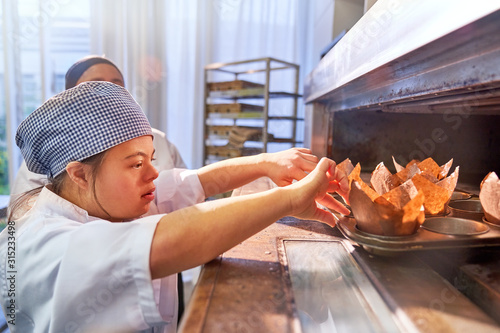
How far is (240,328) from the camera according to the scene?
0.49m

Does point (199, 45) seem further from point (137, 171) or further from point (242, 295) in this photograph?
point (242, 295)

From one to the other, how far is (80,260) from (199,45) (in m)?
3.14

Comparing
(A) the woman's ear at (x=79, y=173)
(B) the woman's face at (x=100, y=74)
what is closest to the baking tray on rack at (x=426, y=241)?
(A) the woman's ear at (x=79, y=173)

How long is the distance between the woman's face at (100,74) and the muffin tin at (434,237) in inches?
59.9

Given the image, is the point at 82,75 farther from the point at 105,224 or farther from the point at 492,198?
the point at 492,198

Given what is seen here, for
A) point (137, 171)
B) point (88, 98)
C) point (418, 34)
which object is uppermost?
point (418, 34)

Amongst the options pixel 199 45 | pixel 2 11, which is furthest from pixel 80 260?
pixel 2 11

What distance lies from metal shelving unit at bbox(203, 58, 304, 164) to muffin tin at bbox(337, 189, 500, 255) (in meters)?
2.02

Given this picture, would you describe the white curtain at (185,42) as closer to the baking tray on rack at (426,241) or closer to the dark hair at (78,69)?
the dark hair at (78,69)

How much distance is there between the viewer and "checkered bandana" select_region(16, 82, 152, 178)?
74 centimetres

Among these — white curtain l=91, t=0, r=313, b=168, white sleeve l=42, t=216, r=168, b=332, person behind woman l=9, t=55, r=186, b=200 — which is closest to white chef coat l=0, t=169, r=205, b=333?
white sleeve l=42, t=216, r=168, b=332

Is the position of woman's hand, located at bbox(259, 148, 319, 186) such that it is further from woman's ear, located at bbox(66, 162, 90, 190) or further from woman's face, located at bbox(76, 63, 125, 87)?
woman's face, located at bbox(76, 63, 125, 87)

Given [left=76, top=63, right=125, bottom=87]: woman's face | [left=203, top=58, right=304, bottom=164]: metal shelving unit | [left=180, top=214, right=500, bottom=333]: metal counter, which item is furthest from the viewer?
[left=203, top=58, right=304, bottom=164]: metal shelving unit

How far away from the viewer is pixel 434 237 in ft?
2.16
